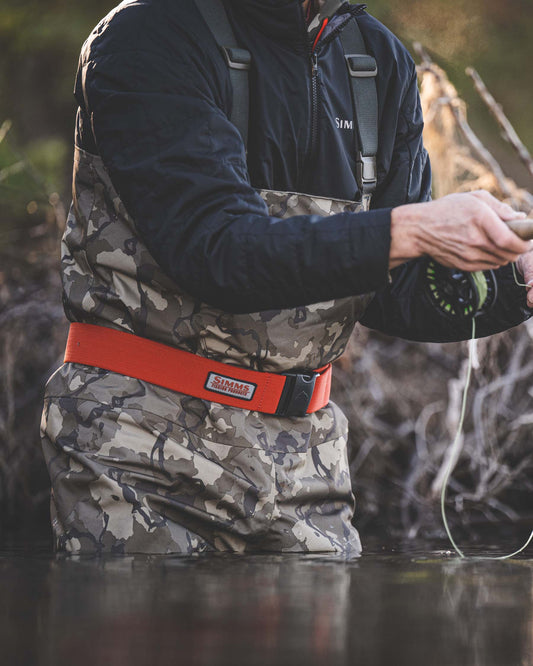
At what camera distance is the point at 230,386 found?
2.19 m

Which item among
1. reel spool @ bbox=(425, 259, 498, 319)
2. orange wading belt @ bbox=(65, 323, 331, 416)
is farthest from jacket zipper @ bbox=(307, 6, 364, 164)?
orange wading belt @ bbox=(65, 323, 331, 416)

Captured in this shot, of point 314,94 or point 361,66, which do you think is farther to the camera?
point 361,66

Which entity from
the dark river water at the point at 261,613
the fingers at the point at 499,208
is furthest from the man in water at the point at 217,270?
the dark river water at the point at 261,613

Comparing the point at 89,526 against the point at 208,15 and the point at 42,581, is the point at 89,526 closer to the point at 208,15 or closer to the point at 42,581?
the point at 42,581

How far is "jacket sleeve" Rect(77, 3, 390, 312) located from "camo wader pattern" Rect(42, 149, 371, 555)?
15cm

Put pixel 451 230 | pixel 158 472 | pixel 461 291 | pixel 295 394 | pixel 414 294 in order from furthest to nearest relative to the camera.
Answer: pixel 414 294, pixel 461 291, pixel 295 394, pixel 158 472, pixel 451 230

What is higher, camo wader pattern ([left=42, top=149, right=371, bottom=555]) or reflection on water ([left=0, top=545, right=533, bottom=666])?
reflection on water ([left=0, top=545, right=533, bottom=666])

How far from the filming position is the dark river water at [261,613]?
1.12 m

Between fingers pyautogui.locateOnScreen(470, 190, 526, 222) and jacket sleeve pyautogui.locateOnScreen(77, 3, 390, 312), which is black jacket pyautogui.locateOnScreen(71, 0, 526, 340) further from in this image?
fingers pyautogui.locateOnScreen(470, 190, 526, 222)

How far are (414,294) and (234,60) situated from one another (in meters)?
0.80

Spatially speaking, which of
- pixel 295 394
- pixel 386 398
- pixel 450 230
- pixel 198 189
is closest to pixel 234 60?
pixel 198 189

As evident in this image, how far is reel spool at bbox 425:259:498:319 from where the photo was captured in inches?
91.6

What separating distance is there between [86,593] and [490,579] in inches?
25.2

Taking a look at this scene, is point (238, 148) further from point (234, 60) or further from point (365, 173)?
point (365, 173)
